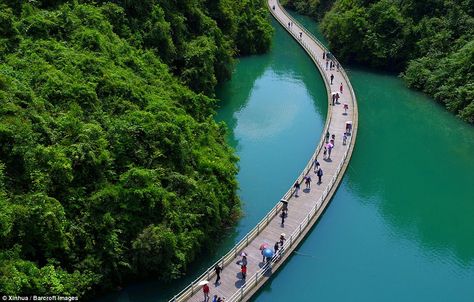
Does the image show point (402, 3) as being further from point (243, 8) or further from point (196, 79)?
point (196, 79)

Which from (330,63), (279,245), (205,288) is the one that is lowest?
(205,288)

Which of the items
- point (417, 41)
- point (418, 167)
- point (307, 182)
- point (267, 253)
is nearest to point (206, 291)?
point (267, 253)

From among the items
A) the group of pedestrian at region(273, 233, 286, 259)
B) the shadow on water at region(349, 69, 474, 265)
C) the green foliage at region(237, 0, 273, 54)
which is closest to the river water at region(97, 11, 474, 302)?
the shadow on water at region(349, 69, 474, 265)

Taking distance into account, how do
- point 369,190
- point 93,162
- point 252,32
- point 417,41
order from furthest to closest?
1. point 252,32
2. point 417,41
3. point 369,190
4. point 93,162

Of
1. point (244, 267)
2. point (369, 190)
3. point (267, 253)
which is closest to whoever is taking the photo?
point (244, 267)

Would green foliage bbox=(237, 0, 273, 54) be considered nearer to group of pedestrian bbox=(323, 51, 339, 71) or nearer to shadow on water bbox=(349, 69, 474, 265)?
group of pedestrian bbox=(323, 51, 339, 71)

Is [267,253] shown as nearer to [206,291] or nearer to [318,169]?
[206,291]
